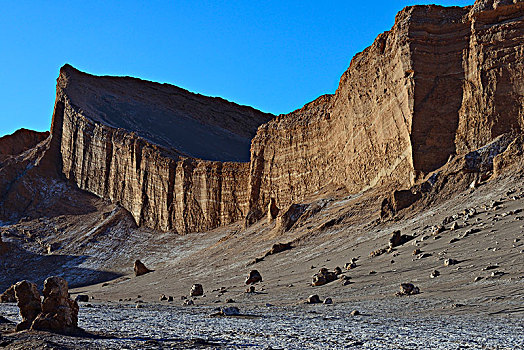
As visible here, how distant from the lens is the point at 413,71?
105 feet

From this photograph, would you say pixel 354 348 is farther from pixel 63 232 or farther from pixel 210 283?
Answer: pixel 63 232

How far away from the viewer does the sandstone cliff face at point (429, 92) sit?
2977cm

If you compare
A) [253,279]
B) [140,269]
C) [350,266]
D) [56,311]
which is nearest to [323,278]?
[350,266]

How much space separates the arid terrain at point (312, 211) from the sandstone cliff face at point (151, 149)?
0.21 metres

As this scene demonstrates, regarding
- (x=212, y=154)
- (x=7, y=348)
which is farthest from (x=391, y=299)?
(x=212, y=154)

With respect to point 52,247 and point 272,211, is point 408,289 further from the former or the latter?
point 52,247

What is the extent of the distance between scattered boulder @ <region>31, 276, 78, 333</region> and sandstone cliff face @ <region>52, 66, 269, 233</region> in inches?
1538

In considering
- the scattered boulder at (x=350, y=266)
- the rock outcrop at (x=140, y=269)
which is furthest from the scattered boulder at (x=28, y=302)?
the rock outcrop at (x=140, y=269)

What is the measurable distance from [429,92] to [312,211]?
9.88m

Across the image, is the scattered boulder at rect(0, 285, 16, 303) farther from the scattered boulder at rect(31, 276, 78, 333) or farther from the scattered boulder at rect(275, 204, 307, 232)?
the scattered boulder at rect(275, 204, 307, 232)

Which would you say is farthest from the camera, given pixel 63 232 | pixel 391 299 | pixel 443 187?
pixel 63 232

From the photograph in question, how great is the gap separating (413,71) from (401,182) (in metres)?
5.99

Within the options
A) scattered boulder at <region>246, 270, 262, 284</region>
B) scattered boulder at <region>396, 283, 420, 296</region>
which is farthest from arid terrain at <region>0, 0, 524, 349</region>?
scattered boulder at <region>246, 270, 262, 284</region>

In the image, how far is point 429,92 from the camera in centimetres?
3183
